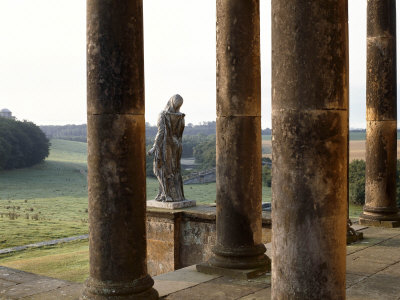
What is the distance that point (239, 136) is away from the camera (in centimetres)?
1005

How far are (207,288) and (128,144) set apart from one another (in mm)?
3147

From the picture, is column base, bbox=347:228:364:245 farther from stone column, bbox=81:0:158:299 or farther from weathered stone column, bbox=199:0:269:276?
stone column, bbox=81:0:158:299

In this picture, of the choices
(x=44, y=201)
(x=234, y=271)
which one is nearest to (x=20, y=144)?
(x=44, y=201)

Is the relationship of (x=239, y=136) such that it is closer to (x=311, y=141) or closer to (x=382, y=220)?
(x=311, y=141)

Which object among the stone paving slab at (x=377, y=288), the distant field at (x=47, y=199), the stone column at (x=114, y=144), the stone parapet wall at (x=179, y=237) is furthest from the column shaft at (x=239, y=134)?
the distant field at (x=47, y=199)

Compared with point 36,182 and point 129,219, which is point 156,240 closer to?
point 129,219

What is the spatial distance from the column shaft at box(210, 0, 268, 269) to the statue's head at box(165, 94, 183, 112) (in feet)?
19.4

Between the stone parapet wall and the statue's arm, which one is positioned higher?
the statue's arm

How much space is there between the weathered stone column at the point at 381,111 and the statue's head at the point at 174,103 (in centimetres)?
552

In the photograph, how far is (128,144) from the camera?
25.7 ft

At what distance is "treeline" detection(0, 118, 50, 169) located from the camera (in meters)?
65.1

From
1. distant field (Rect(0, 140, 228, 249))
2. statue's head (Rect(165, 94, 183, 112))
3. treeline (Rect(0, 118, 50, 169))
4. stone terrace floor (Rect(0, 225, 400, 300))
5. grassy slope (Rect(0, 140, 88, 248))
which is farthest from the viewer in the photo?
treeline (Rect(0, 118, 50, 169))

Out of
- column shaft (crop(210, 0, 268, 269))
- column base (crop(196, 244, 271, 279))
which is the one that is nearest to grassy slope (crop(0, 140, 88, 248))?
column base (crop(196, 244, 271, 279))

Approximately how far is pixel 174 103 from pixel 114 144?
8501 mm
